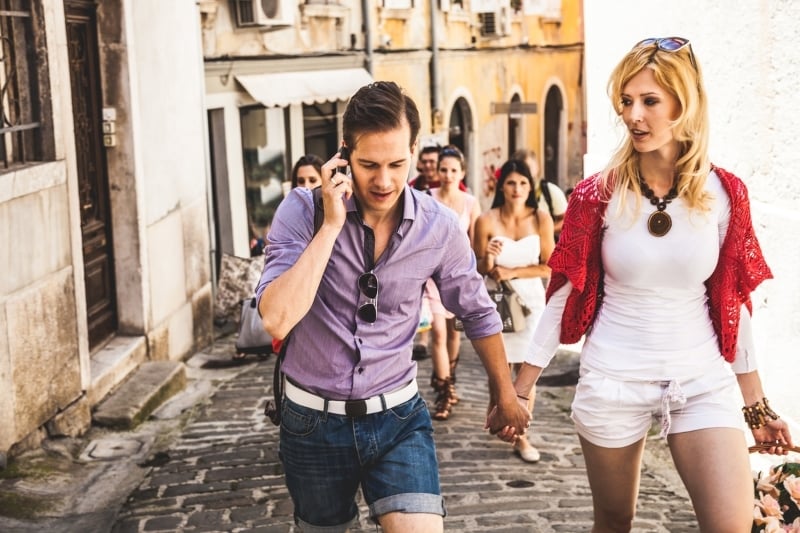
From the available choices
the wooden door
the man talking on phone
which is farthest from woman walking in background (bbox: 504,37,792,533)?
the wooden door

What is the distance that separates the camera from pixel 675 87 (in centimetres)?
393

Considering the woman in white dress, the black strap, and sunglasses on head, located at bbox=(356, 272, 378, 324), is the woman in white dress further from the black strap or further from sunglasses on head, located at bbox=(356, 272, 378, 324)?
sunglasses on head, located at bbox=(356, 272, 378, 324)

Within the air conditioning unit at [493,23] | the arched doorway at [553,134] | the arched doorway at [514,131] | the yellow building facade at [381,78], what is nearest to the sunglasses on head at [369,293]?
the yellow building facade at [381,78]

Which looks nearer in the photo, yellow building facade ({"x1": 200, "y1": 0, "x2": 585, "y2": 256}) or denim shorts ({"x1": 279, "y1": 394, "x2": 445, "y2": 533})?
denim shorts ({"x1": 279, "y1": 394, "x2": 445, "y2": 533})

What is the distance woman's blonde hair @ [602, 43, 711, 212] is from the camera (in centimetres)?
393

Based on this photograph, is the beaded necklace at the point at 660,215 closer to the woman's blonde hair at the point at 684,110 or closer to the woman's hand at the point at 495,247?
A: the woman's blonde hair at the point at 684,110

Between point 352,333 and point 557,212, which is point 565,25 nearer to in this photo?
point 557,212

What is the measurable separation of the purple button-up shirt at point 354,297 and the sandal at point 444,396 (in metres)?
4.27

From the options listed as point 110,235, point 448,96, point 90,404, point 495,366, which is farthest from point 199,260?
point 448,96

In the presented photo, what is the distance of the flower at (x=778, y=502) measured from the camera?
4.29m

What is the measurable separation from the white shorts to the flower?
0.54 m

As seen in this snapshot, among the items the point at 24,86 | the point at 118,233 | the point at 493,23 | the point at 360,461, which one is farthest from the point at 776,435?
the point at 493,23

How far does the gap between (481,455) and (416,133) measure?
12.2 feet

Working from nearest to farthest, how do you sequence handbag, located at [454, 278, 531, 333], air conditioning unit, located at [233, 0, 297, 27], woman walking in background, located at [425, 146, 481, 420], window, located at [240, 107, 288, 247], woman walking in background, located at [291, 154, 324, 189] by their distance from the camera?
1. handbag, located at [454, 278, 531, 333]
2. woman walking in background, located at [291, 154, 324, 189]
3. woman walking in background, located at [425, 146, 481, 420]
4. air conditioning unit, located at [233, 0, 297, 27]
5. window, located at [240, 107, 288, 247]
